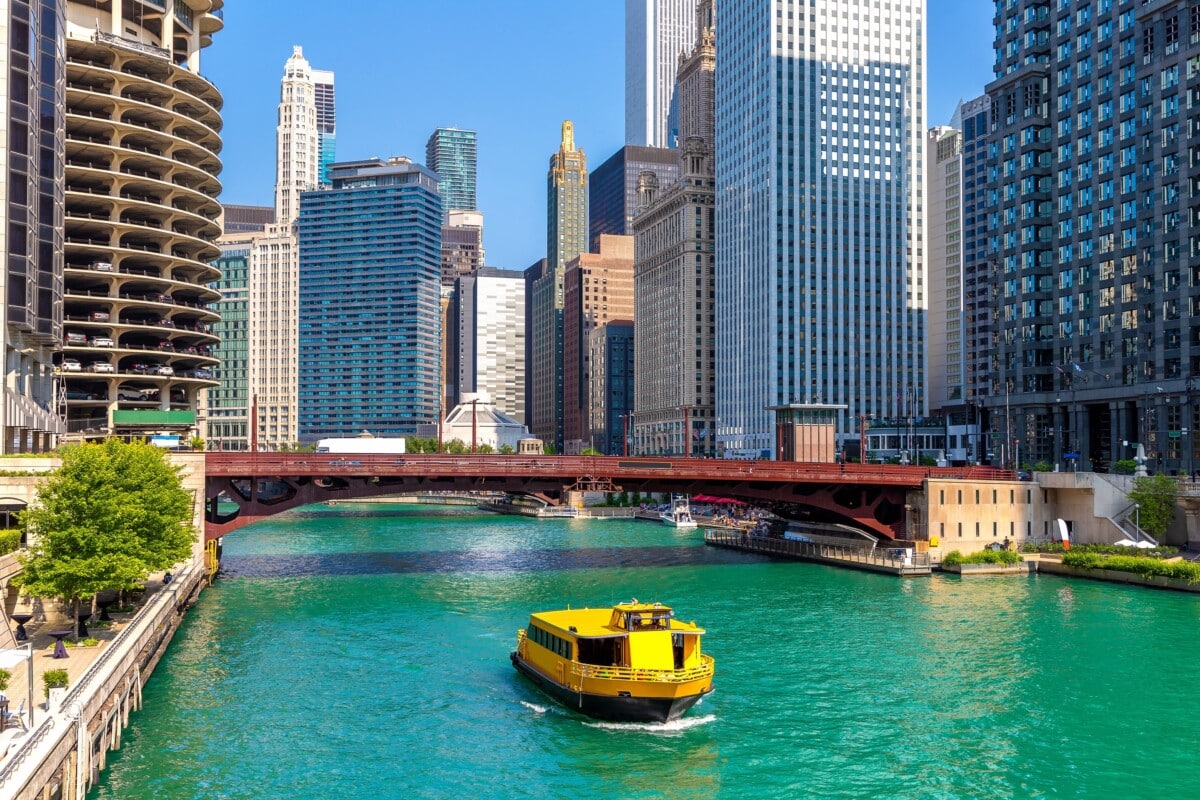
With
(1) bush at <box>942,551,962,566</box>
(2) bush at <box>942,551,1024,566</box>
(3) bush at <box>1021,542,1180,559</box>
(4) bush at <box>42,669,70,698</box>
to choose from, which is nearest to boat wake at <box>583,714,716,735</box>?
(4) bush at <box>42,669,70,698</box>

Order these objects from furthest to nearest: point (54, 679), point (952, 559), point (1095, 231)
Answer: point (1095, 231), point (952, 559), point (54, 679)

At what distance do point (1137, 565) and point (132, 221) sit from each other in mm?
109246

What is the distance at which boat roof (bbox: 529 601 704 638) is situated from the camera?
55594mm

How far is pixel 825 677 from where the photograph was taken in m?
62.2

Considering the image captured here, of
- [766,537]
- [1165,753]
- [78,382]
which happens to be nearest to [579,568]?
[766,537]

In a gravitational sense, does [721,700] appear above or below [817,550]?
below

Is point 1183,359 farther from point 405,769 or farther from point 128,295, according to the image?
point 128,295

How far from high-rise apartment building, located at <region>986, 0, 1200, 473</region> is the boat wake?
273 feet

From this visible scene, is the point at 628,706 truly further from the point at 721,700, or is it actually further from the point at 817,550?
the point at 817,550

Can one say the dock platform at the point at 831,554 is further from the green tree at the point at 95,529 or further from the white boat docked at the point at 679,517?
the green tree at the point at 95,529

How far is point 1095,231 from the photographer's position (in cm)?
13862

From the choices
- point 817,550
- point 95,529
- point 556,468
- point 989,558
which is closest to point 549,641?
point 95,529

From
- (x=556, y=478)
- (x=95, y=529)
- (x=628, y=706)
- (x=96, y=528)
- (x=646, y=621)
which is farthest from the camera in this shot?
(x=556, y=478)

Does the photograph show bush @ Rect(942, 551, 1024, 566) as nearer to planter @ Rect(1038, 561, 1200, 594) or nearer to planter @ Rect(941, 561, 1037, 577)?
planter @ Rect(941, 561, 1037, 577)
